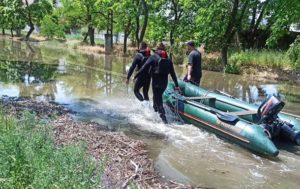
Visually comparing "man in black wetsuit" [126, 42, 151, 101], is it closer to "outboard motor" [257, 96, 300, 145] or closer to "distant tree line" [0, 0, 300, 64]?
"outboard motor" [257, 96, 300, 145]

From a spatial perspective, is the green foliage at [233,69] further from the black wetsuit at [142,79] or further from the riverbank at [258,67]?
the black wetsuit at [142,79]

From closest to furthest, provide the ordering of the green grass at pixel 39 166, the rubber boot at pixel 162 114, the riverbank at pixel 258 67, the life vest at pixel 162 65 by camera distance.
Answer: the green grass at pixel 39 166, the life vest at pixel 162 65, the rubber boot at pixel 162 114, the riverbank at pixel 258 67

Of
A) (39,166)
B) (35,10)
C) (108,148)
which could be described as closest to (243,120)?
(108,148)

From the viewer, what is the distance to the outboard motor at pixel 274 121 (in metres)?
7.71

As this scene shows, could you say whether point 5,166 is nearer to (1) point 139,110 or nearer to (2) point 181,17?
(1) point 139,110

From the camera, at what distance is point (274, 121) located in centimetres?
793

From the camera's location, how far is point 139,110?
10742 mm

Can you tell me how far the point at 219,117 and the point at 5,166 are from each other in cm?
508

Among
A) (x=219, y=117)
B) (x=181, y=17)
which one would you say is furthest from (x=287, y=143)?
(x=181, y=17)

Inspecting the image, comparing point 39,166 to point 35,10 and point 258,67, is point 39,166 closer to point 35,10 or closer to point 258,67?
point 258,67

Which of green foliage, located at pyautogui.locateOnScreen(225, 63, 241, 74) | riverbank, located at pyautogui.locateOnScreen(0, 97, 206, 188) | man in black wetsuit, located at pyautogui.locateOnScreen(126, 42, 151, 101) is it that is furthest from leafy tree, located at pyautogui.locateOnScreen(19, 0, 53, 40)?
riverbank, located at pyautogui.locateOnScreen(0, 97, 206, 188)

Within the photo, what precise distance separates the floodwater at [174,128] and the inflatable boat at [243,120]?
221 mm

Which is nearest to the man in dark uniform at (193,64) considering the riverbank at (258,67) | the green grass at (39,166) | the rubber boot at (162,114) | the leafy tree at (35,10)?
the rubber boot at (162,114)

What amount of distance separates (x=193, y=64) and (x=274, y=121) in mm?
3153
